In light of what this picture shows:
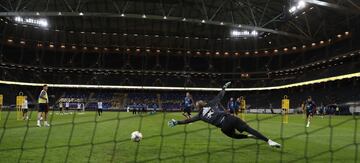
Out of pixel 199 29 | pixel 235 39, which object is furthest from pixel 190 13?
pixel 235 39

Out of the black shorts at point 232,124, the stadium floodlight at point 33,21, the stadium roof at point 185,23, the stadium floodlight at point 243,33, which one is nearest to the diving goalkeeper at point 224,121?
the black shorts at point 232,124

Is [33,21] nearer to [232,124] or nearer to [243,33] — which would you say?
[243,33]

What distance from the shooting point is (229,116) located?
9938 mm

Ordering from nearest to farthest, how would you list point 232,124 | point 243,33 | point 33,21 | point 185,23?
point 232,124, point 33,21, point 185,23, point 243,33

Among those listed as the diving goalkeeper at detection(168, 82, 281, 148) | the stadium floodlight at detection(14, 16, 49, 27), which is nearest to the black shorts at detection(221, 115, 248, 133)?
the diving goalkeeper at detection(168, 82, 281, 148)

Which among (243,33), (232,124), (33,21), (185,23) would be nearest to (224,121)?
(232,124)

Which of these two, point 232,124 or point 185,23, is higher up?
point 185,23

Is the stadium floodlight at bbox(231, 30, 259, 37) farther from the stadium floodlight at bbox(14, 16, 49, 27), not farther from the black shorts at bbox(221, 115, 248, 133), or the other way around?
the black shorts at bbox(221, 115, 248, 133)

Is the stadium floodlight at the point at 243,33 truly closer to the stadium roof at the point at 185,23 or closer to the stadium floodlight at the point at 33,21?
the stadium roof at the point at 185,23

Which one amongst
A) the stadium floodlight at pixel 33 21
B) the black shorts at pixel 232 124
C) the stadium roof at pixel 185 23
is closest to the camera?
the black shorts at pixel 232 124

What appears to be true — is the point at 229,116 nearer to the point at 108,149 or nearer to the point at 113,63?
the point at 108,149

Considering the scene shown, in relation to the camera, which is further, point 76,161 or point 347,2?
point 347,2

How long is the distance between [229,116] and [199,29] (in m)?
52.0

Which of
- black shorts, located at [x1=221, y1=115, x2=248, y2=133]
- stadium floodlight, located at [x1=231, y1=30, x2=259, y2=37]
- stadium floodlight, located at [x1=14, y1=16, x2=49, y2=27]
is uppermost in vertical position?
stadium floodlight, located at [x1=231, y1=30, x2=259, y2=37]
